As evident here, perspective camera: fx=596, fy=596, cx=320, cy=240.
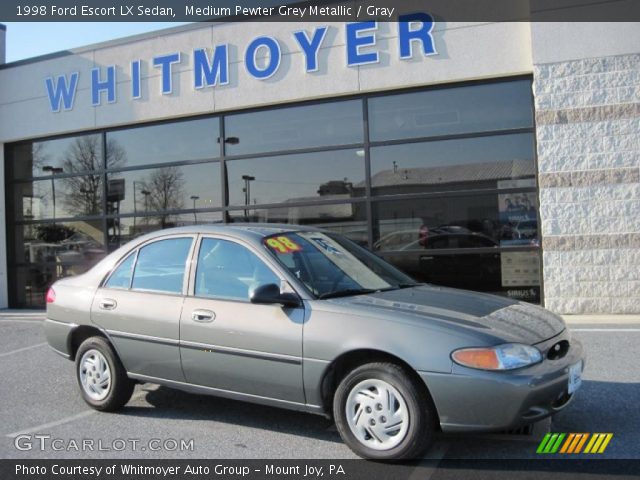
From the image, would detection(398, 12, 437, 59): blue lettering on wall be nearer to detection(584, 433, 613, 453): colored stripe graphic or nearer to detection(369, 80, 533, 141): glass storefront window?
detection(369, 80, 533, 141): glass storefront window

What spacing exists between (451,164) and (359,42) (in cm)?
263

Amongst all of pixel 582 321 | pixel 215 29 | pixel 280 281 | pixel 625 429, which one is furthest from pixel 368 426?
pixel 215 29

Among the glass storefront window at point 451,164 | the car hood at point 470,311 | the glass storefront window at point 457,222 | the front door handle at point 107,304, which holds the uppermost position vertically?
the glass storefront window at point 451,164

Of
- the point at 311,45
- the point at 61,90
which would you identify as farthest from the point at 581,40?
the point at 61,90

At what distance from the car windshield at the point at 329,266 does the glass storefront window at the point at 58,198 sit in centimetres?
927

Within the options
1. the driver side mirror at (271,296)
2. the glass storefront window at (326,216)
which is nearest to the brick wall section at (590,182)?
the glass storefront window at (326,216)

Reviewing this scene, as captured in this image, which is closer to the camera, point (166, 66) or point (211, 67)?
point (211, 67)

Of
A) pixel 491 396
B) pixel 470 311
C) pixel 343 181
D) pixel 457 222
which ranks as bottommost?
pixel 491 396

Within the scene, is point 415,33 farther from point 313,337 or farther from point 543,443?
point 543,443

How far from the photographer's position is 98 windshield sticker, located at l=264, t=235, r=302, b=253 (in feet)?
14.5

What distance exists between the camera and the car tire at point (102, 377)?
193 inches

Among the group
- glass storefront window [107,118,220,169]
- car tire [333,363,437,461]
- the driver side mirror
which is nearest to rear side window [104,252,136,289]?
the driver side mirror

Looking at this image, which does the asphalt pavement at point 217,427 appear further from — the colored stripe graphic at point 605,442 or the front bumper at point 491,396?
the front bumper at point 491,396

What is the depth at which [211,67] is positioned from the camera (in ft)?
36.8
